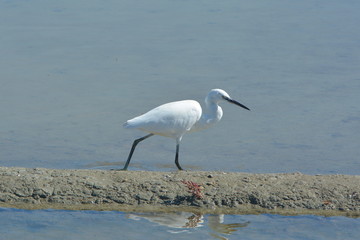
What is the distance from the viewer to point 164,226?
6.42 meters

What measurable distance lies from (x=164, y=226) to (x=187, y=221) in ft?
0.77

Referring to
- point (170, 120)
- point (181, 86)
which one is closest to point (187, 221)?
point (170, 120)

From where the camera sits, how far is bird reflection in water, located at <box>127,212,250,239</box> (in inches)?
252

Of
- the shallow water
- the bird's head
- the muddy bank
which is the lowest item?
the shallow water

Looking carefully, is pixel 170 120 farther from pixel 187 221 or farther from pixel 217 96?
pixel 187 221

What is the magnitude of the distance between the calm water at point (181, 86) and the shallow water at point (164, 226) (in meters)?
0.02

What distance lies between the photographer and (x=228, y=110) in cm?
1069

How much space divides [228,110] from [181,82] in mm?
1049

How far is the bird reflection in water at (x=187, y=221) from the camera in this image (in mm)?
6398

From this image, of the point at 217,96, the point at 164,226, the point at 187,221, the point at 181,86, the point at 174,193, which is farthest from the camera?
the point at 181,86

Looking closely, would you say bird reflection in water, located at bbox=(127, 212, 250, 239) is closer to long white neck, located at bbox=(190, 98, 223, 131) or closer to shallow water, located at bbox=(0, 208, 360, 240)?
shallow water, located at bbox=(0, 208, 360, 240)

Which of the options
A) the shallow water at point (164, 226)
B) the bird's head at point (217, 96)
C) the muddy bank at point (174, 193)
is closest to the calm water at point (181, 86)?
the shallow water at point (164, 226)

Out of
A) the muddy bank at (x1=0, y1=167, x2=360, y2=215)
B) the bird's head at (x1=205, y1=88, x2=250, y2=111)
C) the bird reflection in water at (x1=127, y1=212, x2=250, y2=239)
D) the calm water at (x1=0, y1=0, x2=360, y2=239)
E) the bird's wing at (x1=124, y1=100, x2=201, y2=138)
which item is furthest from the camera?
the calm water at (x1=0, y1=0, x2=360, y2=239)

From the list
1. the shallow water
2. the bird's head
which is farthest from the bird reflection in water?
the bird's head
